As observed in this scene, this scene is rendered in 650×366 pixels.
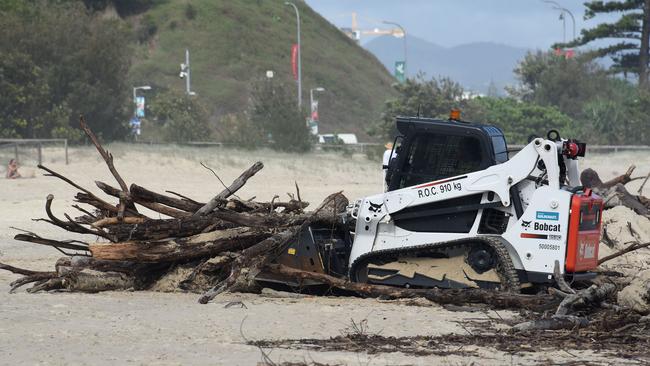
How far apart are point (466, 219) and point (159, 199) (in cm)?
393

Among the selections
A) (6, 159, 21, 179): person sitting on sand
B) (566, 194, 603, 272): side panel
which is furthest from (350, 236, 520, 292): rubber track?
(6, 159, 21, 179): person sitting on sand

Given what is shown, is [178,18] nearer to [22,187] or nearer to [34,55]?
[34,55]

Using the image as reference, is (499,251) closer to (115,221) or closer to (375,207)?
(375,207)

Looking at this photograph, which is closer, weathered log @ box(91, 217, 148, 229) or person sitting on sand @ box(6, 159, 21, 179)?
weathered log @ box(91, 217, 148, 229)

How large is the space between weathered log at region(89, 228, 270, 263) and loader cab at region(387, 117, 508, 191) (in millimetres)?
1884

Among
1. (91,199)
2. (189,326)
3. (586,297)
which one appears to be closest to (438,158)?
(586,297)

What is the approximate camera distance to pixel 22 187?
2962cm

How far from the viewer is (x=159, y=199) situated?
1434 cm

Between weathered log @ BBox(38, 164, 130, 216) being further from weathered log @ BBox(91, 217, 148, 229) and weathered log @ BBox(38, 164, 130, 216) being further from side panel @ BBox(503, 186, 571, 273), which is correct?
side panel @ BBox(503, 186, 571, 273)

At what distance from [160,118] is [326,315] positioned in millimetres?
71803

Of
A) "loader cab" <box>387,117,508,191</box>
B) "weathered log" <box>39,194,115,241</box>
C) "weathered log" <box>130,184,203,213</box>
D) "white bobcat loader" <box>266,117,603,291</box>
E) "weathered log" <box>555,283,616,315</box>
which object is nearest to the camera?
"weathered log" <box>555,283,616,315</box>

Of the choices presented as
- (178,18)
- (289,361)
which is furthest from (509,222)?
(178,18)

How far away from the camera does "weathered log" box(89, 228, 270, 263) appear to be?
45.0ft

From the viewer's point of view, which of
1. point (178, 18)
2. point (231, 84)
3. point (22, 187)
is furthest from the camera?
point (178, 18)
